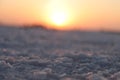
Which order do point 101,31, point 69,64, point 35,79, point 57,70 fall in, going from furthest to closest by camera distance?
point 101,31, point 69,64, point 57,70, point 35,79

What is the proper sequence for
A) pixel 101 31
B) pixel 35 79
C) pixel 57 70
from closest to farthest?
Result: pixel 35 79 < pixel 57 70 < pixel 101 31

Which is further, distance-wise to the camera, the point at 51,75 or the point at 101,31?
the point at 101,31

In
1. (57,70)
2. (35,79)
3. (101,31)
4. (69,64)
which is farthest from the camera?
(101,31)

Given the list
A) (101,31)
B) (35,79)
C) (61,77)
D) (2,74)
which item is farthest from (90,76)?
(101,31)

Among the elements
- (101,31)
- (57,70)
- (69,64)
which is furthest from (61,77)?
(101,31)

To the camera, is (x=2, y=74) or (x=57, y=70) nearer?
(x=2, y=74)

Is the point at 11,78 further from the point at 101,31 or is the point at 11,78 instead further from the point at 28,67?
the point at 101,31

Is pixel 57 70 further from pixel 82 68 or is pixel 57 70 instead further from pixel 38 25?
pixel 38 25

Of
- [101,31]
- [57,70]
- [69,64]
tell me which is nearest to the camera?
[57,70]
